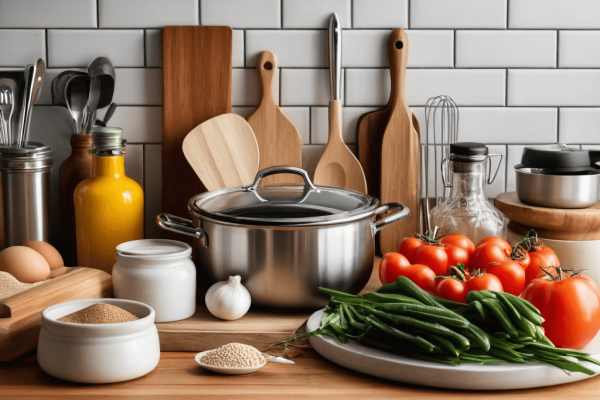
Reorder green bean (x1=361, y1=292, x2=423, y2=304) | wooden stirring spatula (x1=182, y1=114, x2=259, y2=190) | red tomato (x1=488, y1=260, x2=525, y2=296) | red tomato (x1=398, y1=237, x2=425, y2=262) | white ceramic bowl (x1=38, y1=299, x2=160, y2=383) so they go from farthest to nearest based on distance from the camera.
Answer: wooden stirring spatula (x1=182, y1=114, x2=259, y2=190) < red tomato (x1=398, y1=237, x2=425, y2=262) < red tomato (x1=488, y1=260, x2=525, y2=296) < green bean (x1=361, y1=292, x2=423, y2=304) < white ceramic bowl (x1=38, y1=299, x2=160, y2=383)

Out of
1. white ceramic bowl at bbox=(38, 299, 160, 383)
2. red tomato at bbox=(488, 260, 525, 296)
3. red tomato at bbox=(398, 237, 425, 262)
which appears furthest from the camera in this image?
red tomato at bbox=(398, 237, 425, 262)

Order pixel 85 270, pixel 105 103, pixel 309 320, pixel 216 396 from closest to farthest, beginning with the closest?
pixel 216 396
pixel 309 320
pixel 85 270
pixel 105 103

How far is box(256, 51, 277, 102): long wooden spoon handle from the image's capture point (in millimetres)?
1334

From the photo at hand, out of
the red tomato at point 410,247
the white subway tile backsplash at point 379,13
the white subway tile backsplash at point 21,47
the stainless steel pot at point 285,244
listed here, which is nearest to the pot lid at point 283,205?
the stainless steel pot at point 285,244

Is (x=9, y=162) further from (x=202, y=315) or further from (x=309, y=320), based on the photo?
(x=309, y=320)

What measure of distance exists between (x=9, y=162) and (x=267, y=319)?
0.60 m

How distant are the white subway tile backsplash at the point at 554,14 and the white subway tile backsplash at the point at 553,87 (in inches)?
3.9

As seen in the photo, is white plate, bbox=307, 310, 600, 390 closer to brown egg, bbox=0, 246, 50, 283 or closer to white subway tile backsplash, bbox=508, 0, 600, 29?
brown egg, bbox=0, 246, 50, 283

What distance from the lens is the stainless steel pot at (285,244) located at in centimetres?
98

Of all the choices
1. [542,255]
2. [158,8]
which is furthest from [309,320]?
[158,8]

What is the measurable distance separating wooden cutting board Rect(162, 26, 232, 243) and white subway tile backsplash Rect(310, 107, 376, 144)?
193 mm

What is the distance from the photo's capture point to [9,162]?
46.9 inches

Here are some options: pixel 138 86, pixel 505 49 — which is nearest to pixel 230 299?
pixel 138 86

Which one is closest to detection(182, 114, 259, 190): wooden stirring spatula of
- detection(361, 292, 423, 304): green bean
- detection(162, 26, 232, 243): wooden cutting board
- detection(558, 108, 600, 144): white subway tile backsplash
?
detection(162, 26, 232, 243): wooden cutting board
